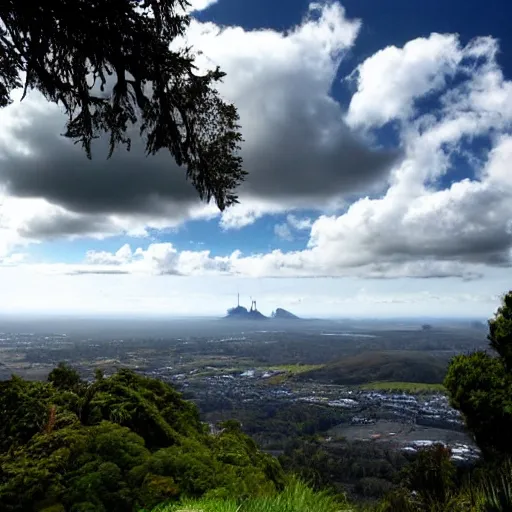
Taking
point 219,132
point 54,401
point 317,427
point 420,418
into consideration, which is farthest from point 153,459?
point 420,418

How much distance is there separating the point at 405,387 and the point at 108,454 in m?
123

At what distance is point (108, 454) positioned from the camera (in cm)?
468

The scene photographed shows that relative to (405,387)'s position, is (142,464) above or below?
above

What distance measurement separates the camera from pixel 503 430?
12.9 meters

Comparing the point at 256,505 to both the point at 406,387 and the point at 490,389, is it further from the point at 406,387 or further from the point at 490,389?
the point at 406,387

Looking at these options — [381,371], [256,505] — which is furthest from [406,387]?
[256,505]

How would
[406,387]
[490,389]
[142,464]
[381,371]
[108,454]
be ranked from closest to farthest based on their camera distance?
[142,464]
[108,454]
[490,389]
[406,387]
[381,371]

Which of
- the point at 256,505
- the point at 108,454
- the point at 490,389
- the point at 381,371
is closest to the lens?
the point at 256,505

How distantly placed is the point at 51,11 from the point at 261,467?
247 inches

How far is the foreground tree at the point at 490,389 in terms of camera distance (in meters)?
12.8

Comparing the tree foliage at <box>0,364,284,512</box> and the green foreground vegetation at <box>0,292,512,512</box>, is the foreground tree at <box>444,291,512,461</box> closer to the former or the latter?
the green foreground vegetation at <box>0,292,512,512</box>

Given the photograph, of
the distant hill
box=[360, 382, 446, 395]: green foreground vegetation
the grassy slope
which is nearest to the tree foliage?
box=[360, 382, 446, 395]: green foreground vegetation

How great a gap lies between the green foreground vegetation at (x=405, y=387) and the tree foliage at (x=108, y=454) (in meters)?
113

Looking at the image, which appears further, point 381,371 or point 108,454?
point 381,371
